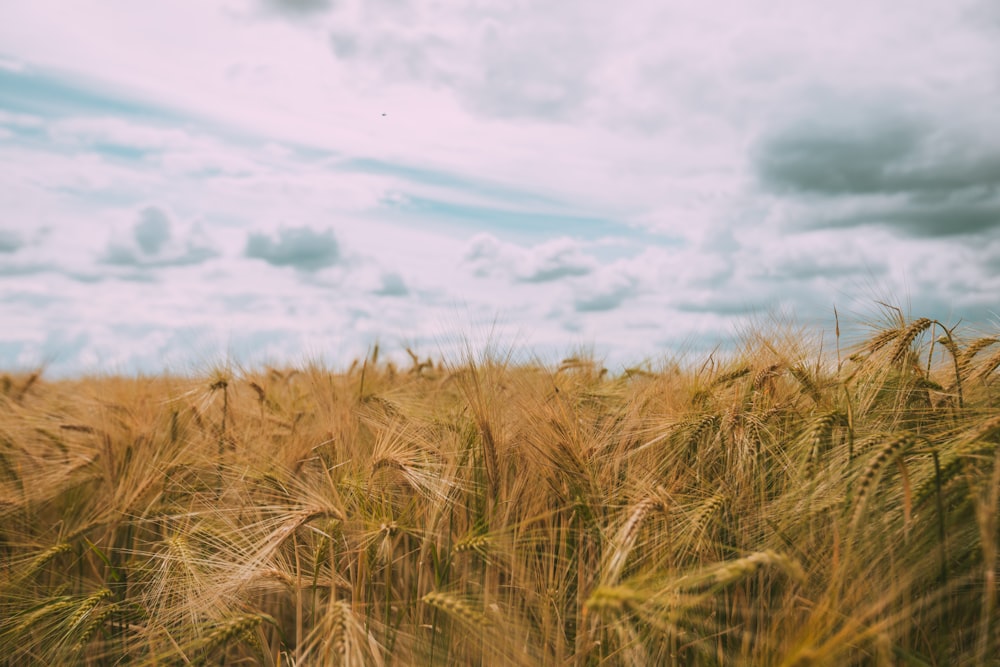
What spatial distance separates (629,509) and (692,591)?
508 millimetres

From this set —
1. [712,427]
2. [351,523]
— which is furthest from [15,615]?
[712,427]

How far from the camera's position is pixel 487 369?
2385 mm

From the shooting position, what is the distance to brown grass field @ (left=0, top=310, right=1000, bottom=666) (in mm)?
1544

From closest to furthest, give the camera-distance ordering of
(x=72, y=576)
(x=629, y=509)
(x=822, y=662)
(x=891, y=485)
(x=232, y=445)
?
(x=822, y=662), (x=629, y=509), (x=891, y=485), (x=72, y=576), (x=232, y=445)

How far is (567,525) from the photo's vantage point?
2.03 meters

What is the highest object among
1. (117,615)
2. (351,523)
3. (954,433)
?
(954,433)

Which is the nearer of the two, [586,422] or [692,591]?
[692,591]

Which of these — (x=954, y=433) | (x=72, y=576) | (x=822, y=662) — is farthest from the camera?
(x=72, y=576)

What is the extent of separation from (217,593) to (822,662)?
1.57 meters

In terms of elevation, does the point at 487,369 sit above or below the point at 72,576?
above

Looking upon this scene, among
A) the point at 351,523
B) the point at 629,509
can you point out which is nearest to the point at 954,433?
the point at 629,509

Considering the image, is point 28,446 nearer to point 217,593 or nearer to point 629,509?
point 217,593

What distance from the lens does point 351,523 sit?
206 cm

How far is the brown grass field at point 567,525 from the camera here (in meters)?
1.54
